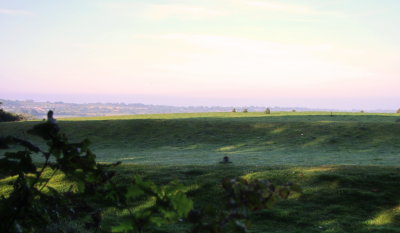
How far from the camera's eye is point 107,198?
7.47ft

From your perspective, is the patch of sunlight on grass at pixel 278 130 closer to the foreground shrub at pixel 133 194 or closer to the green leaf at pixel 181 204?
the foreground shrub at pixel 133 194

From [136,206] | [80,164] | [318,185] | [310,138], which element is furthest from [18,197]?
[310,138]

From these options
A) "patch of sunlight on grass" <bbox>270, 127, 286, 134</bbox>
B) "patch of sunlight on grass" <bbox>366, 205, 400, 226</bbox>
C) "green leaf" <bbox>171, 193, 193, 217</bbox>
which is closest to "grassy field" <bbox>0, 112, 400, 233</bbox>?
"patch of sunlight on grass" <bbox>366, 205, 400, 226</bbox>

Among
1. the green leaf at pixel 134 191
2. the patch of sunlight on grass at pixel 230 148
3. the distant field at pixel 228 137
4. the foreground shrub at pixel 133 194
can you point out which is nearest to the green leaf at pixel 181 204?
the foreground shrub at pixel 133 194

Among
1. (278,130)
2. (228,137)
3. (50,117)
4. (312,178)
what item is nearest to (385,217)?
(312,178)

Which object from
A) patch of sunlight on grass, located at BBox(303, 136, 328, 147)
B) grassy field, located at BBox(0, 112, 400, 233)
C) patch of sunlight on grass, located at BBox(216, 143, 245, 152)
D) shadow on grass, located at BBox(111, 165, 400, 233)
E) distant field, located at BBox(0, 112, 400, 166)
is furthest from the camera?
patch of sunlight on grass, located at BBox(303, 136, 328, 147)

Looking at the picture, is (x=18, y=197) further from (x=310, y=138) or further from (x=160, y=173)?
(x=310, y=138)

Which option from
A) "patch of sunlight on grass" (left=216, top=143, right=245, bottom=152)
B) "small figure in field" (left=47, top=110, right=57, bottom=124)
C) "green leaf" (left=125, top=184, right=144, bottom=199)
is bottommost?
"patch of sunlight on grass" (left=216, top=143, right=245, bottom=152)

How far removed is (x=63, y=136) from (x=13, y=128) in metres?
45.1

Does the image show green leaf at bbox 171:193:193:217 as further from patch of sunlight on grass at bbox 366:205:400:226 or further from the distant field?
the distant field

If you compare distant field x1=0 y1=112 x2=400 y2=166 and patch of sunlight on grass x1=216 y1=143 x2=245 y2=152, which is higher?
distant field x1=0 y1=112 x2=400 y2=166

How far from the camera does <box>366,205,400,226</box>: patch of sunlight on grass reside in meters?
11.6

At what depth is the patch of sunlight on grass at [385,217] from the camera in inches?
458

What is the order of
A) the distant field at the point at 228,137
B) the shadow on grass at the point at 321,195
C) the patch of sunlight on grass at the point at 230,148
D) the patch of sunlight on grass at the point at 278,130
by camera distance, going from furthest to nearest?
the patch of sunlight on grass at the point at 278,130 → the patch of sunlight on grass at the point at 230,148 → the distant field at the point at 228,137 → the shadow on grass at the point at 321,195
